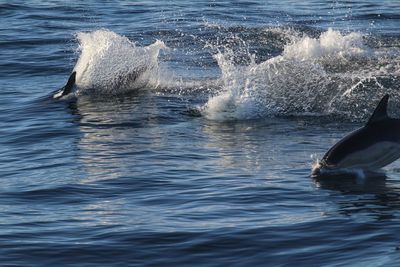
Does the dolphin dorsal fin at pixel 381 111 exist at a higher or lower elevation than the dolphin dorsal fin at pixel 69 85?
higher

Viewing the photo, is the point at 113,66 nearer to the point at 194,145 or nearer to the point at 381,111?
the point at 194,145

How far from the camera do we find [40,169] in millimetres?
15977

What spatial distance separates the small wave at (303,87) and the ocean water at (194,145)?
0.04 m

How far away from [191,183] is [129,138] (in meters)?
3.28

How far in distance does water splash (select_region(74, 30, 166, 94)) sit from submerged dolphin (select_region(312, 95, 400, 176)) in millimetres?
8561

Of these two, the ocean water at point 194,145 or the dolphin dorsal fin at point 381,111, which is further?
the dolphin dorsal fin at point 381,111

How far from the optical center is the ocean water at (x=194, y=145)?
1197cm

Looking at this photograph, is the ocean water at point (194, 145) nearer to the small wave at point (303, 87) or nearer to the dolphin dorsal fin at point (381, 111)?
the small wave at point (303, 87)

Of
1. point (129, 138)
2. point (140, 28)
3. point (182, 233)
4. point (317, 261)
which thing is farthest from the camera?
point (140, 28)

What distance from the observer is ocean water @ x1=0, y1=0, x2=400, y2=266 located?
1197 cm

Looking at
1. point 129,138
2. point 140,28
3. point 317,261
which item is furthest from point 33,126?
point 140,28

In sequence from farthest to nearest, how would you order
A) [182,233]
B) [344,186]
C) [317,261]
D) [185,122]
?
[185,122]
[344,186]
[182,233]
[317,261]

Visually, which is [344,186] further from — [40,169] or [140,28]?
[140,28]

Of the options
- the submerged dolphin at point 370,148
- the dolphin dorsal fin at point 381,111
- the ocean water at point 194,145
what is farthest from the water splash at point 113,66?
the dolphin dorsal fin at point 381,111
